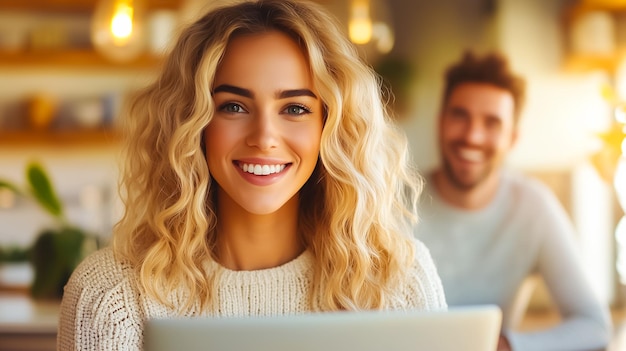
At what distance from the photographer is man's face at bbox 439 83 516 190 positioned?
319 cm

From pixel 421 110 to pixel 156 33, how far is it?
1.60 metres

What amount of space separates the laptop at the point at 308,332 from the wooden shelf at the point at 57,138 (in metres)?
3.53

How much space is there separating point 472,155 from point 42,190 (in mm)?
1587

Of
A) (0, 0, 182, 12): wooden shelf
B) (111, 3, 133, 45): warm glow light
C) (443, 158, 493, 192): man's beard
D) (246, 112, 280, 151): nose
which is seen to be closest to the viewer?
(246, 112, 280, 151): nose

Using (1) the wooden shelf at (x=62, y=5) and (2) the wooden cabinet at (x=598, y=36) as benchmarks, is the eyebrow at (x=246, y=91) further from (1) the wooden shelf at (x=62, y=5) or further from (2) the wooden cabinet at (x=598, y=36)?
(1) the wooden shelf at (x=62, y=5)

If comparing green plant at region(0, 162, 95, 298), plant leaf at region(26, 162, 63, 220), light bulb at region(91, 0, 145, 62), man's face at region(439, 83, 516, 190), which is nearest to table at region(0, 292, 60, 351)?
green plant at region(0, 162, 95, 298)

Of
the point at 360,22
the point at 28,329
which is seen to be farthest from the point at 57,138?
the point at 28,329

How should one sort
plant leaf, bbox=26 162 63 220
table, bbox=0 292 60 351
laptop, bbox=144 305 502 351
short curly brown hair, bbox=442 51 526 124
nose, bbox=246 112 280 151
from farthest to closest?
short curly brown hair, bbox=442 51 526 124 < plant leaf, bbox=26 162 63 220 < table, bbox=0 292 60 351 < nose, bbox=246 112 280 151 < laptop, bbox=144 305 502 351

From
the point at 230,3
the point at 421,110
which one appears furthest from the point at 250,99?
the point at 421,110

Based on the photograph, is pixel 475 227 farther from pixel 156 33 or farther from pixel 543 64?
pixel 156 33

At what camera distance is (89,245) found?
9.14 ft

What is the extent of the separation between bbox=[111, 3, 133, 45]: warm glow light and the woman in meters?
1.51

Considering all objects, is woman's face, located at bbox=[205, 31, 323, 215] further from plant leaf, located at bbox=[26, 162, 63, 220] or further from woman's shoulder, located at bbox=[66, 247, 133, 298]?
plant leaf, located at bbox=[26, 162, 63, 220]

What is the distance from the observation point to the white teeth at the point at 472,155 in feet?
10.5
